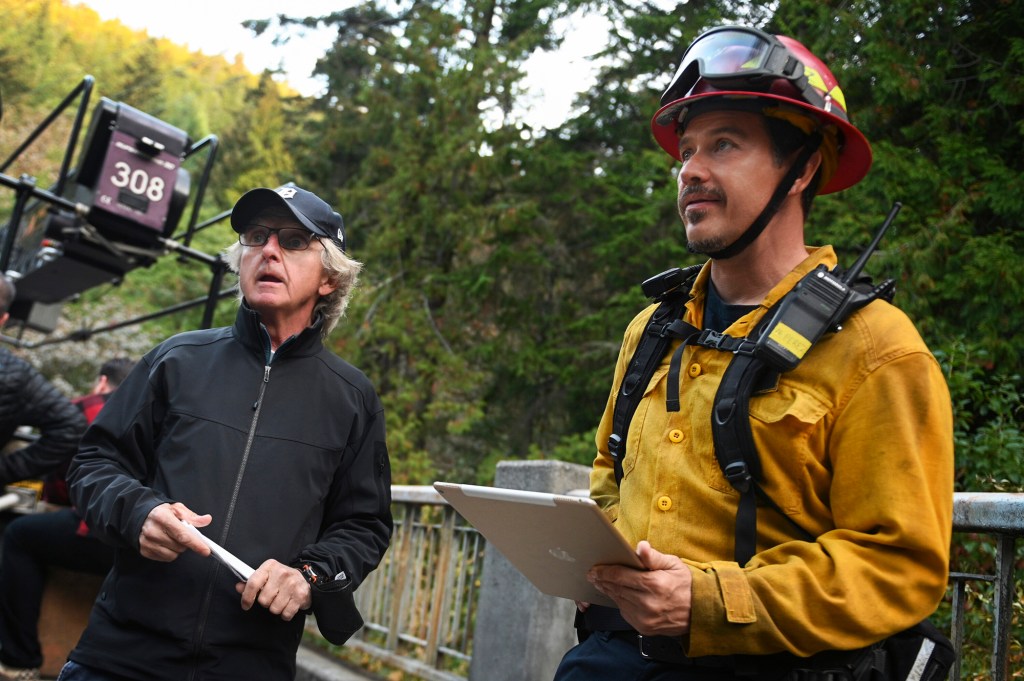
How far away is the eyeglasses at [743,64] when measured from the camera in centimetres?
224

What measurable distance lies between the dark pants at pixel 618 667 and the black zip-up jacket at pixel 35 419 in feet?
11.1

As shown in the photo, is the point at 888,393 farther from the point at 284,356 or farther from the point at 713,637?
the point at 284,356

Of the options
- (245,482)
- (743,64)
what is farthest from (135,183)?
(743,64)

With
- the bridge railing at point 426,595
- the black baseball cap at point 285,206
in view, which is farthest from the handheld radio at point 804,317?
the bridge railing at point 426,595

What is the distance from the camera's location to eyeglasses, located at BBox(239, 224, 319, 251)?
128 inches

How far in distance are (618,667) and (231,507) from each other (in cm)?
125

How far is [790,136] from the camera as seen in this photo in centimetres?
234

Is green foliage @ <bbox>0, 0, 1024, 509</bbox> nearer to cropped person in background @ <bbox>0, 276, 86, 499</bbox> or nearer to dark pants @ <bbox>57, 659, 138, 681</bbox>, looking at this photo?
cropped person in background @ <bbox>0, 276, 86, 499</bbox>

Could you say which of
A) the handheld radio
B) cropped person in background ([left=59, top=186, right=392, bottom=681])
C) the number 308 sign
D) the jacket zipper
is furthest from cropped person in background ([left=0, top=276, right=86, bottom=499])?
the handheld radio

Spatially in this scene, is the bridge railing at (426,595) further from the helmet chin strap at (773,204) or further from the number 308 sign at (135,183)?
the number 308 sign at (135,183)

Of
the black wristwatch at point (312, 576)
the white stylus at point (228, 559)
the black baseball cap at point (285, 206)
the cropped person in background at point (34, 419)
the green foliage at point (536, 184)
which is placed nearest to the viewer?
the white stylus at point (228, 559)

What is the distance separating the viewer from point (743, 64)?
7.50 ft

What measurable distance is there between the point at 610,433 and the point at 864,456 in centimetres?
85

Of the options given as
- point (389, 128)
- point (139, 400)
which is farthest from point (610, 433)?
point (389, 128)
